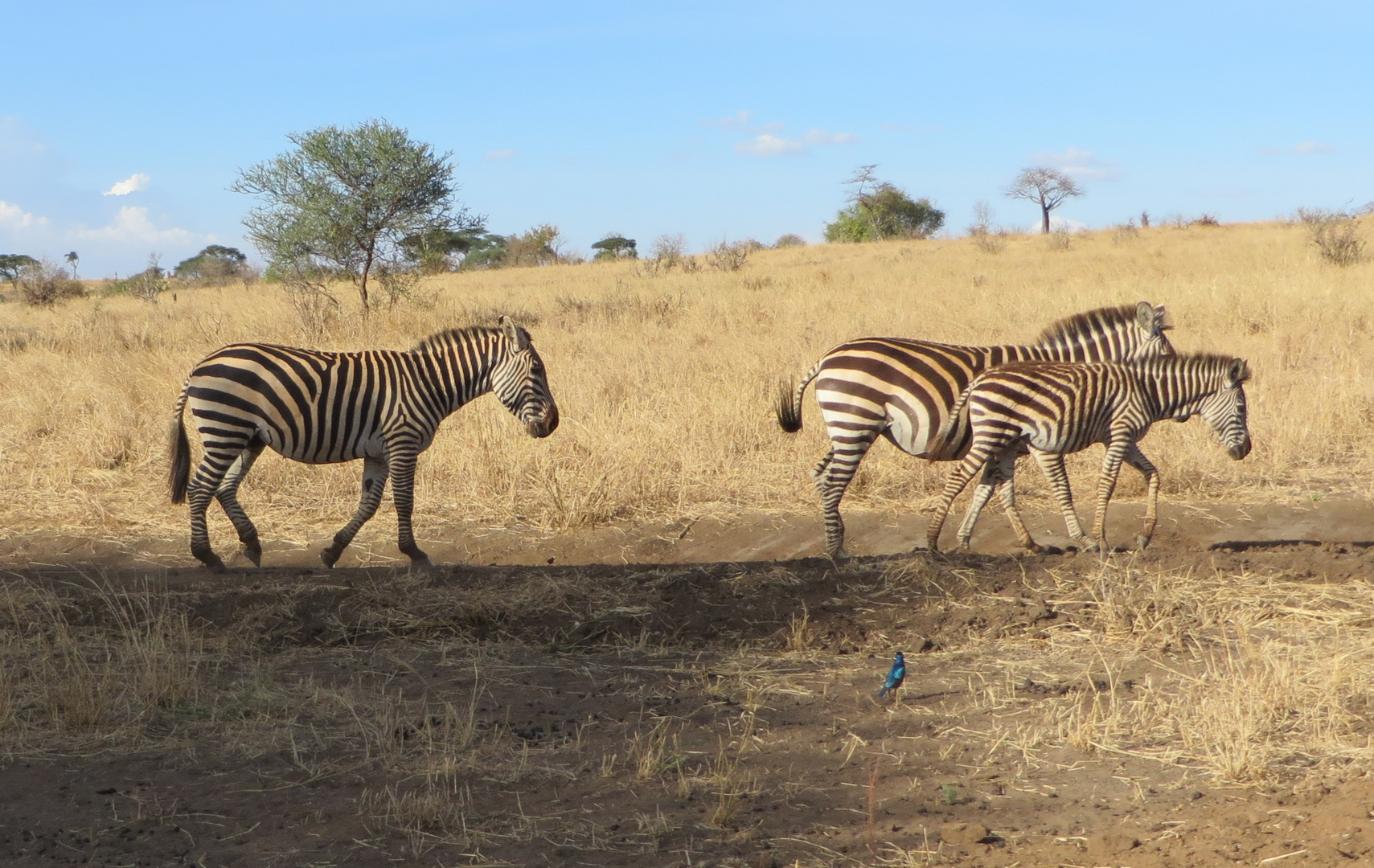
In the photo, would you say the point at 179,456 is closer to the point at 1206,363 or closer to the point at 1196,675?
the point at 1196,675

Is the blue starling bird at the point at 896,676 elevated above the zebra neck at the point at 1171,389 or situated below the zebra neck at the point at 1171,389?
below

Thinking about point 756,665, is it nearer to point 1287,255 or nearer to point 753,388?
point 753,388

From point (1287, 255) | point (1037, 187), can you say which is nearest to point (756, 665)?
point (1287, 255)

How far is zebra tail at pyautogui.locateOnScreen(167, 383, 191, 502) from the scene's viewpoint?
733 cm

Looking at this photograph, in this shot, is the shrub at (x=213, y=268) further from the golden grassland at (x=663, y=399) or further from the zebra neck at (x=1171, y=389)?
the zebra neck at (x=1171, y=389)

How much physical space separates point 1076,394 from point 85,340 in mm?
13816

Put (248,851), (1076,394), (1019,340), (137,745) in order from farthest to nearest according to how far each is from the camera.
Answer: (1019,340), (1076,394), (137,745), (248,851)

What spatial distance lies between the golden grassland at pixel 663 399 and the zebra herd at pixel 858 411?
1161mm

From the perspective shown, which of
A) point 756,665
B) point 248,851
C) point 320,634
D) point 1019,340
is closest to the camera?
point 248,851

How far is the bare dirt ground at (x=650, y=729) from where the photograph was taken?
3475mm

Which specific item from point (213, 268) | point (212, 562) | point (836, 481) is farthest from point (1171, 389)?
point (213, 268)

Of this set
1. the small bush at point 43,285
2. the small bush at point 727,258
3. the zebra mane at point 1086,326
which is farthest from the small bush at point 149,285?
the zebra mane at point 1086,326

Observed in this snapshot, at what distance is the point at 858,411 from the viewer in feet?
23.9

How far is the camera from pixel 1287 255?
22.5m
